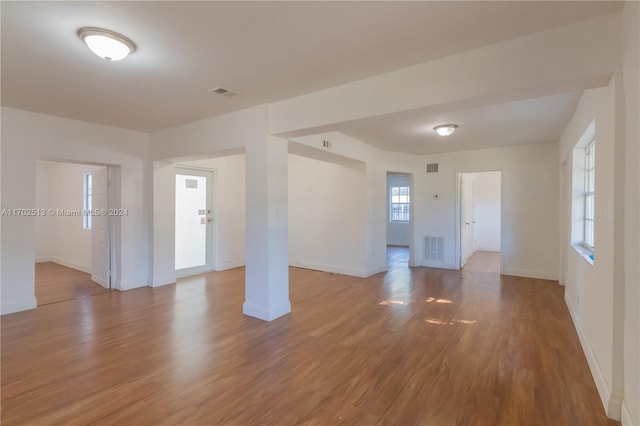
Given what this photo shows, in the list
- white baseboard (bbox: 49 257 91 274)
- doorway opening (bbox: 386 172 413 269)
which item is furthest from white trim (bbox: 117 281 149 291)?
doorway opening (bbox: 386 172 413 269)

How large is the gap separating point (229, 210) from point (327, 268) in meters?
2.43

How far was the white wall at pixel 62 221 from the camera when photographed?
6746mm

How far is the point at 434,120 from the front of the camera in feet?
13.9

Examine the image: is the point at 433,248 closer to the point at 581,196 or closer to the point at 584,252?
the point at 581,196

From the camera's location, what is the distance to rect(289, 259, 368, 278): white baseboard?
6004 mm

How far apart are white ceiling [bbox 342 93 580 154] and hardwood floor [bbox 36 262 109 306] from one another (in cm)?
481

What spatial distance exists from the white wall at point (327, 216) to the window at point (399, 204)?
5.23 metres

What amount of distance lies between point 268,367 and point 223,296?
2.28 metres

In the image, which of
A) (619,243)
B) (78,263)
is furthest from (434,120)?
(78,263)

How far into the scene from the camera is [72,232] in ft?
23.0

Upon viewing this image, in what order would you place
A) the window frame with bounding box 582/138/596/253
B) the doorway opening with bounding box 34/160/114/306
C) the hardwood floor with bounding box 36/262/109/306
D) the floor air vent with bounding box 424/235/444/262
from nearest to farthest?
the window frame with bounding box 582/138/596/253 → the hardwood floor with bounding box 36/262/109/306 → the doorway opening with bounding box 34/160/114/306 → the floor air vent with bounding box 424/235/444/262

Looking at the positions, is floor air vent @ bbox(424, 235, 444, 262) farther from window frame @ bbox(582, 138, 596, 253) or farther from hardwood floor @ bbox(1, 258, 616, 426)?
window frame @ bbox(582, 138, 596, 253)

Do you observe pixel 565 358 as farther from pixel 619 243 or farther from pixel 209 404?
pixel 209 404

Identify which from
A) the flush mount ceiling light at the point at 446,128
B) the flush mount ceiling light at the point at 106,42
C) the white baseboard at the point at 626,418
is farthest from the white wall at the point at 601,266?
the flush mount ceiling light at the point at 106,42
